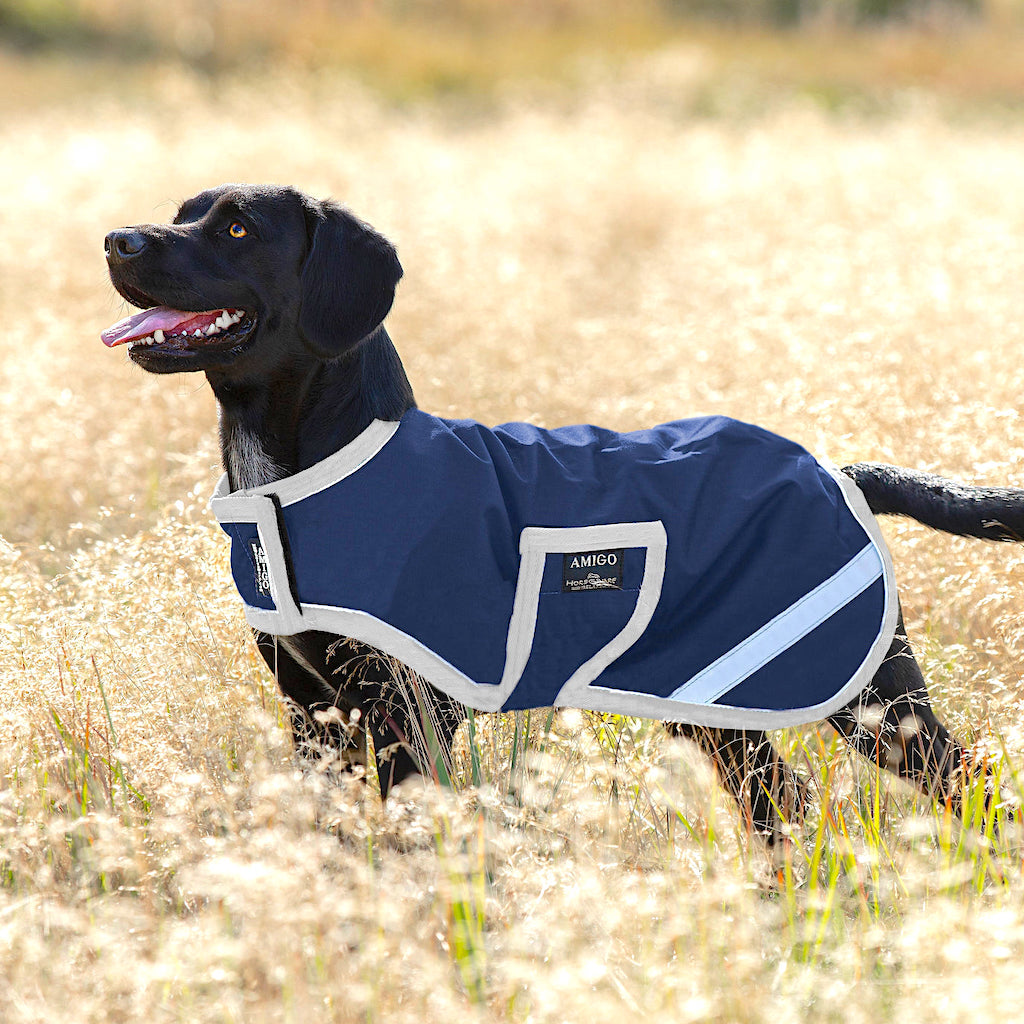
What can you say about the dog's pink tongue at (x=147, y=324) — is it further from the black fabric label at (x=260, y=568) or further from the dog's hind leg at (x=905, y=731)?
the dog's hind leg at (x=905, y=731)

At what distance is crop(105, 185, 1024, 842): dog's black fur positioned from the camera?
2240mm

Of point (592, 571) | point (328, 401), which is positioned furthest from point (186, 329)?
point (592, 571)

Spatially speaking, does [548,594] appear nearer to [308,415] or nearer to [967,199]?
[308,415]

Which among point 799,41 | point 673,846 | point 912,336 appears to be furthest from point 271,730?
point 799,41

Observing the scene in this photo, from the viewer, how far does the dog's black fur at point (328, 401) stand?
2.24 metres

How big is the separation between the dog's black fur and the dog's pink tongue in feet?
0.16

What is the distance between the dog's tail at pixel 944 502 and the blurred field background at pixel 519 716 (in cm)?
44

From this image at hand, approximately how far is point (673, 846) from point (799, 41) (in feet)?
68.8

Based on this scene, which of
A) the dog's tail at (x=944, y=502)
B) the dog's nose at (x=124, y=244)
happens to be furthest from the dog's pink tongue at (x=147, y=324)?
the dog's tail at (x=944, y=502)

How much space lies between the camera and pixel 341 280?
231cm

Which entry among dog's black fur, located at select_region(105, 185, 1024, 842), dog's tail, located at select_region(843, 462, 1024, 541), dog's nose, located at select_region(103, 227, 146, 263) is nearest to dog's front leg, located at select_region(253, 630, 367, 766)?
dog's black fur, located at select_region(105, 185, 1024, 842)

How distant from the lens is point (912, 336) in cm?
457

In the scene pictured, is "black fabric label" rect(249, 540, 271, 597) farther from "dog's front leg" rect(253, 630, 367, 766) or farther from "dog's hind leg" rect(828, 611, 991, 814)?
"dog's hind leg" rect(828, 611, 991, 814)

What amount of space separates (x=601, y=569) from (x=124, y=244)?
1167 mm
